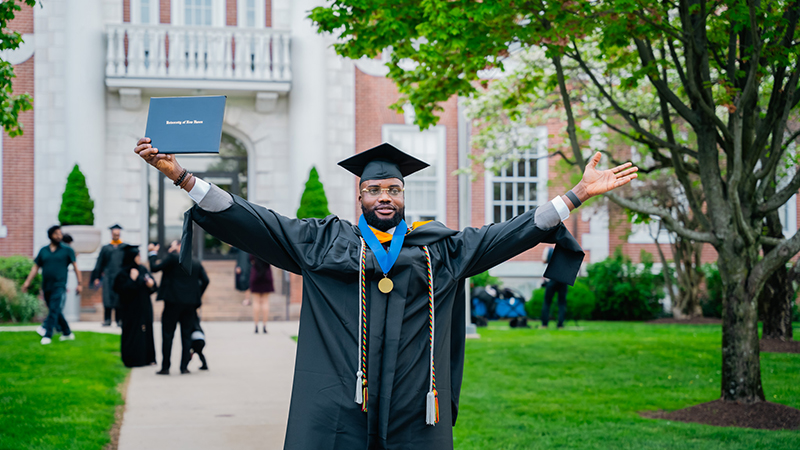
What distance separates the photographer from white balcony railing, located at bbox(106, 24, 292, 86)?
59.4ft

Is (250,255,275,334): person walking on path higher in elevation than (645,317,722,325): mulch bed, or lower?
higher

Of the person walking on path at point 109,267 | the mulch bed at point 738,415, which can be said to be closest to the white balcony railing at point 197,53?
the person walking on path at point 109,267

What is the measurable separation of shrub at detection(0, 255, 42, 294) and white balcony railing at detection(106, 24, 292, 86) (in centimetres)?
471

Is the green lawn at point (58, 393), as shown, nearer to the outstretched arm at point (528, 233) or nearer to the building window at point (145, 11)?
the outstretched arm at point (528, 233)

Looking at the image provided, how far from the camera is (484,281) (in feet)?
60.7

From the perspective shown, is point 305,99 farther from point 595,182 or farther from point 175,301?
point 595,182

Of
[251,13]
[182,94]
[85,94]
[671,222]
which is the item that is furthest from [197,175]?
[671,222]

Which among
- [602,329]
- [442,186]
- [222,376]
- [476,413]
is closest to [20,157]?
[442,186]

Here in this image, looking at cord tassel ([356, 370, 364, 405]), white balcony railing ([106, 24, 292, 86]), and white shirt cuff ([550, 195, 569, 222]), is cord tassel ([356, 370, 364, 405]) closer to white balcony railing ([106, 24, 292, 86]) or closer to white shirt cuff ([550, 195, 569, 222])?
white shirt cuff ([550, 195, 569, 222])

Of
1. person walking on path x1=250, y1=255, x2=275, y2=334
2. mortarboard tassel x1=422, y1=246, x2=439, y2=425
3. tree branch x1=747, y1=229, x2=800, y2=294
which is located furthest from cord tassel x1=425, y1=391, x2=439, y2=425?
person walking on path x1=250, y1=255, x2=275, y2=334

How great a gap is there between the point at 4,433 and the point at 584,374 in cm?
628

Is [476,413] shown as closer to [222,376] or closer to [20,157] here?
[222,376]

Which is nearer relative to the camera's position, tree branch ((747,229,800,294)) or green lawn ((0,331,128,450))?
green lawn ((0,331,128,450))

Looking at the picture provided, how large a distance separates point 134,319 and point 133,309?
0.44 ft
